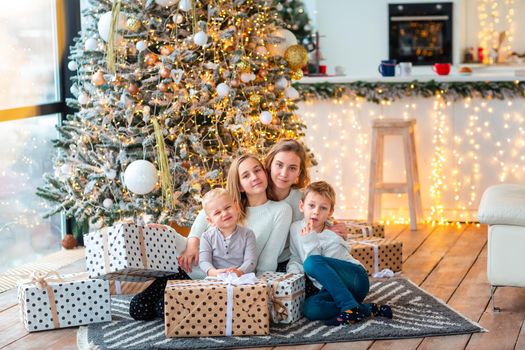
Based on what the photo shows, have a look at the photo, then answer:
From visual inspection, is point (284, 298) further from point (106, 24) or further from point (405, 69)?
point (405, 69)

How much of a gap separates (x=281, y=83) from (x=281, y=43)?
9.0 inches

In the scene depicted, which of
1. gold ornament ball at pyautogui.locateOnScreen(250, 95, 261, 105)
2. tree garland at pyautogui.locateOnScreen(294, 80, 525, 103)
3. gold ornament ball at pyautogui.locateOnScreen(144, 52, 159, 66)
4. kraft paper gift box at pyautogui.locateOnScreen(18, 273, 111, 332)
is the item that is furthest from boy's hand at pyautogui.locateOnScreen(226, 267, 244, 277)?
tree garland at pyautogui.locateOnScreen(294, 80, 525, 103)

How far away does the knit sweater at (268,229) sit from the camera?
13.9ft

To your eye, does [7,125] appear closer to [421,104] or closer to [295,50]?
[295,50]

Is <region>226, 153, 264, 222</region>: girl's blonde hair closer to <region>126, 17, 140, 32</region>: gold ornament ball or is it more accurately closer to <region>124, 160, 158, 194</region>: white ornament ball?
<region>124, 160, 158, 194</region>: white ornament ball

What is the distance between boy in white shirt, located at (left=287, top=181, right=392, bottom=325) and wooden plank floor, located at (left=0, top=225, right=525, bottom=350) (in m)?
0.28

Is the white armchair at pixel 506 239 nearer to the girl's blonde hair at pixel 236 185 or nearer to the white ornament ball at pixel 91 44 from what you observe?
the girl's blonde hair at pixel 236 185

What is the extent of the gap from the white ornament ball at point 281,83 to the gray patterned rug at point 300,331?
160cm

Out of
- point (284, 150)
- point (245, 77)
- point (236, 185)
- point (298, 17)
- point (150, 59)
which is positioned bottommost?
point (236, 185)

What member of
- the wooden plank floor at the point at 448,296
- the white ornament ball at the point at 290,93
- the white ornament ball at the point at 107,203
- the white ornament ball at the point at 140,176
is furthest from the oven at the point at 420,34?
the white ornament ball at the point at 140,176

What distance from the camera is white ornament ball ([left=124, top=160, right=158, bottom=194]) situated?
4.84 m

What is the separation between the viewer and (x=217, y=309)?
378 centimetres

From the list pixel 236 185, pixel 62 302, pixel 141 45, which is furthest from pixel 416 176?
pixel 62 302

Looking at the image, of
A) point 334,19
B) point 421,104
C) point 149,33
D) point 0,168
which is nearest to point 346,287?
point 149,33
